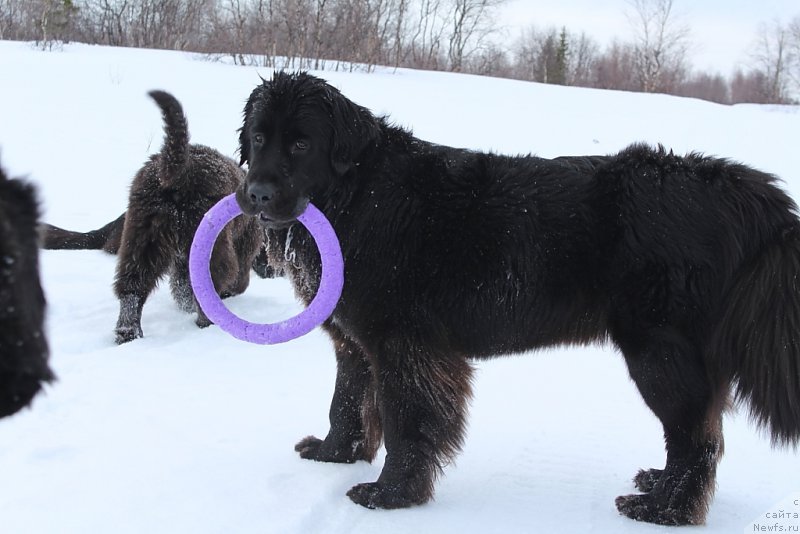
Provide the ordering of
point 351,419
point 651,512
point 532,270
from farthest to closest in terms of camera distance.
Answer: point 351,419 < point 532,270 < point 651,512

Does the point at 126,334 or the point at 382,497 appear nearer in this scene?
the point at 382,497

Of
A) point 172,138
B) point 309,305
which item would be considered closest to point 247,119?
point 309,305

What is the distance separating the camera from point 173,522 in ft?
9.35

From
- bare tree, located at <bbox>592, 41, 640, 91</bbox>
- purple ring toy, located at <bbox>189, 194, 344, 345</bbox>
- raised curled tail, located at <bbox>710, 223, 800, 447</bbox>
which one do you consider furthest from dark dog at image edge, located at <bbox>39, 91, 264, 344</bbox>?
bare tree, located at <bbox>592, 41, 640, 91</bbox>

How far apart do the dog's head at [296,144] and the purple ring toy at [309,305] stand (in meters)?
0.14

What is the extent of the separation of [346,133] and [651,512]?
2231 mm

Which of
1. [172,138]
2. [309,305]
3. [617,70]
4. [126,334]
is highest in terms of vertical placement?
[617,70]

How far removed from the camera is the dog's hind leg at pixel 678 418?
302cm

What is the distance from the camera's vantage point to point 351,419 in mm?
3604

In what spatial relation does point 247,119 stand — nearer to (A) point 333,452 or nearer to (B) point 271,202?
(B) point 271,202

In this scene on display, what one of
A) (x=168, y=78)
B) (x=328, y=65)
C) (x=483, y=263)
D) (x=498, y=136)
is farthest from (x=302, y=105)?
(x=328, y=65)

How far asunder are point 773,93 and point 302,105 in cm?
5510

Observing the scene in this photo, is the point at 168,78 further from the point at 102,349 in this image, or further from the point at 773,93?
the point at 773,93

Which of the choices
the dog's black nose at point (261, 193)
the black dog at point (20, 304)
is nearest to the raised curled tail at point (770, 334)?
the dog's black nose at point (261, 193)
